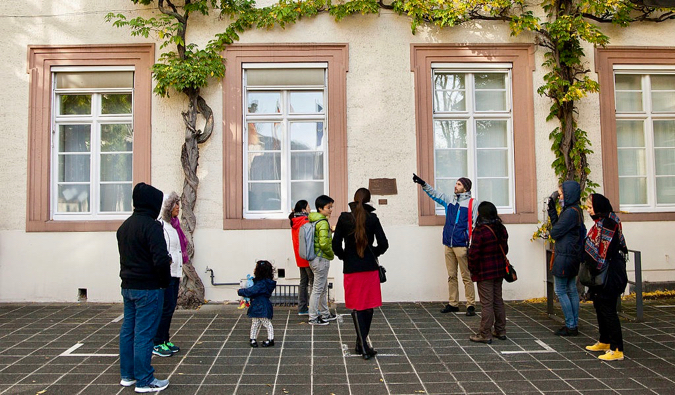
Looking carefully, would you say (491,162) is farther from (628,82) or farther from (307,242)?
(307,242)

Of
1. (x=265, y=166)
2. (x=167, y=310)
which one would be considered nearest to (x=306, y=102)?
(x=265, y=166)

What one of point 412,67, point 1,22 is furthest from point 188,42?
point 412,67

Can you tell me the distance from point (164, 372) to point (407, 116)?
507cm

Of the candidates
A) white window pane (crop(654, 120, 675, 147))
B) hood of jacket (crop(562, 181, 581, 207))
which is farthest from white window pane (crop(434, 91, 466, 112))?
white window pane (crop(654, 120, 675, 147))

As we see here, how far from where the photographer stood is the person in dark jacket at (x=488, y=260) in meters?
5.52

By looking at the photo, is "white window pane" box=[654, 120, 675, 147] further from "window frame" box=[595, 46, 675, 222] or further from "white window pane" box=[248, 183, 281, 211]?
"white window pane" box=[248, 183, 281, 211]

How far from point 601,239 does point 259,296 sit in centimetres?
Answer: 347

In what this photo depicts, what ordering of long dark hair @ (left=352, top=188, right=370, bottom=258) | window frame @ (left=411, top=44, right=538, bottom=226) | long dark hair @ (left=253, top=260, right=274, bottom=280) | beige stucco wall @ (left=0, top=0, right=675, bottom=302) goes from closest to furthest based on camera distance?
long dark hair @ (left=352, top=188, right=370, bottom=258) < long dark hair @ (left=253, top=260, right=274, bottom=280) < beige stucco wall @ (left=0, top=0, right=675, bottom=302) < window frame @ (left=411, top=44, right=538, bottom=226)

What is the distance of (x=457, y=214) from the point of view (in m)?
6.98

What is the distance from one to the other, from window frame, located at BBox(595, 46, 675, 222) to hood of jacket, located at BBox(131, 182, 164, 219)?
6.80m

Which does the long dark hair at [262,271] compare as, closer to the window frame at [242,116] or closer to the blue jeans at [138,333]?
the blue jeans at [138,333]

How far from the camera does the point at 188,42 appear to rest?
313 inches

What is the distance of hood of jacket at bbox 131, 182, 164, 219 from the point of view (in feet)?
14.3

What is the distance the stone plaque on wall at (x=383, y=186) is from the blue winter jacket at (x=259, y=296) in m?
2.94
